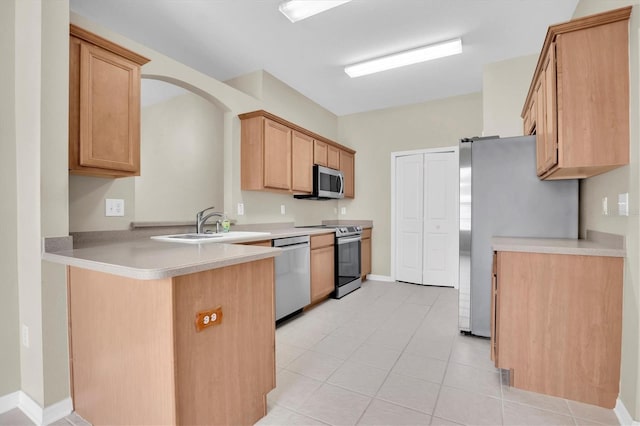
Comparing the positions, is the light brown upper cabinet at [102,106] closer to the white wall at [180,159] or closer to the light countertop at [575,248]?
the white wall at [180,159]

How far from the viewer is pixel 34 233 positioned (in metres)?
1.69

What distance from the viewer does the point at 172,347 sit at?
1.21m

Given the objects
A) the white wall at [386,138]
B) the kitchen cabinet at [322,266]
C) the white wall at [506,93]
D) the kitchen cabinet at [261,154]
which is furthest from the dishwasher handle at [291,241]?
the white wall at [506,93]

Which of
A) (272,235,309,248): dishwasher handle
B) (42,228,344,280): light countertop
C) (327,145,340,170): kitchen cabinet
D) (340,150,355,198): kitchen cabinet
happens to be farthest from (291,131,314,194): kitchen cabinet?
(42,228,344,280): light countertop

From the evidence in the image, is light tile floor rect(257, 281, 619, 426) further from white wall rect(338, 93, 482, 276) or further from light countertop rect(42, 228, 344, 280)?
white wall rect(338, 93, 482, 276)

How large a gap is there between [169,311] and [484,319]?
2524 mm

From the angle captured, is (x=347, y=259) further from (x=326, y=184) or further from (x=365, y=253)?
(x=326, y=184)

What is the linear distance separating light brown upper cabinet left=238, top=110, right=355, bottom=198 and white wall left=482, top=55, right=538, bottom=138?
7.00 feet

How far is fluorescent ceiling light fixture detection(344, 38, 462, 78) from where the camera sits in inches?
121

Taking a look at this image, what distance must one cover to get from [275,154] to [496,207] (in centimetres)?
229

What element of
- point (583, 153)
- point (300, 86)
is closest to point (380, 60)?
point (300, 86)

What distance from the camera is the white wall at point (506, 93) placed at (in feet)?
11.3

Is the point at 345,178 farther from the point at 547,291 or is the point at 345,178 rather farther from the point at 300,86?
the point at 547,291

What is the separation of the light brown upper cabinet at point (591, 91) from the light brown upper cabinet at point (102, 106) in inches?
102
